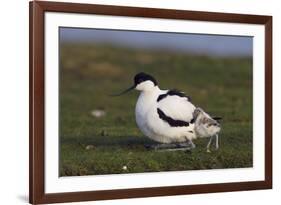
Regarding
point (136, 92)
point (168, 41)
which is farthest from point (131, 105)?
point (168, 41)

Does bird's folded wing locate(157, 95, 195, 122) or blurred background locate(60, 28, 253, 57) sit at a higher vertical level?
blurred background locate(60, 28, 253, 57)

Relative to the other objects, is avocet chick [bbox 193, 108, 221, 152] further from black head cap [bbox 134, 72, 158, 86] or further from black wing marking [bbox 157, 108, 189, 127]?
black head cap [bbox 134, 72, 158, 86]

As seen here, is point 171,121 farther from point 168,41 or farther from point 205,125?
point 168,41

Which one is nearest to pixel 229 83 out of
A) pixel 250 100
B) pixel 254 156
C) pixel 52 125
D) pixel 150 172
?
pixel 250 100

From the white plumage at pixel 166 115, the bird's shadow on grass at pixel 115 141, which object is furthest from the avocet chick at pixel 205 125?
the bird's shadow on grass at pixel 115 141

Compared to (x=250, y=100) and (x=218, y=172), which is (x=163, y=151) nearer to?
(x=218, y=172)

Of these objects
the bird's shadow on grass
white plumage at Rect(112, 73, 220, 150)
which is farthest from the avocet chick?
the bird's shadow on grass

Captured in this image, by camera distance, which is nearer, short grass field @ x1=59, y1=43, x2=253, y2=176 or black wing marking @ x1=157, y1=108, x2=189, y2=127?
short grass field @ x1=59, y1=43, x2=253, y2=176
